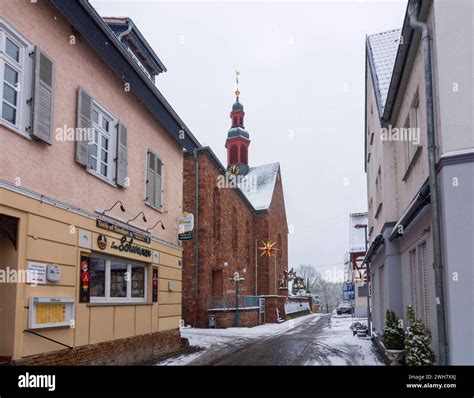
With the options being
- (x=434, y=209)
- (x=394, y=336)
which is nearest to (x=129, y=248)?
(x=394, y=336)

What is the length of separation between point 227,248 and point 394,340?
20.3 meters

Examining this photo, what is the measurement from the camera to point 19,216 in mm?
7695

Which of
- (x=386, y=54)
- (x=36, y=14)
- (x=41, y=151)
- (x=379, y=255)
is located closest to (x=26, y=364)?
(x=41, y=151)

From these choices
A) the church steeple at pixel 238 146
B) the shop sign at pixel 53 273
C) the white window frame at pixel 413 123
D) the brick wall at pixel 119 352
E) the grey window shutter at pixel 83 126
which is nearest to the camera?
the shop sign at pixel 53 273

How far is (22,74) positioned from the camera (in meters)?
7.99

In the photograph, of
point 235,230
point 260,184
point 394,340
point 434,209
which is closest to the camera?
point 434,209

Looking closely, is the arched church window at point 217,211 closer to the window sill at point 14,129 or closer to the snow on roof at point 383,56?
the snow on roof at point 383,56

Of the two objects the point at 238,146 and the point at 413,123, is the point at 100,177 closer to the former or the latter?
the point at 413,123

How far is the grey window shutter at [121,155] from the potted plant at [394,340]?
20.3 feet

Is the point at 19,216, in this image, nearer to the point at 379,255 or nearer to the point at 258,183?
the point at 379,255

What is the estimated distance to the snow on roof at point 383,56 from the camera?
47.5 ft

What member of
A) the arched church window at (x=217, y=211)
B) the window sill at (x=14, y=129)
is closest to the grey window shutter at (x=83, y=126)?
the window sill at (x=14, y=129)

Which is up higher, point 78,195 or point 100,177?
point 100,177

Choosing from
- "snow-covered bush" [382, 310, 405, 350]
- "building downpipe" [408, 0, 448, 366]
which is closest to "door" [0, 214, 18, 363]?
"building downpipe" [408, 0, 448, 366]
